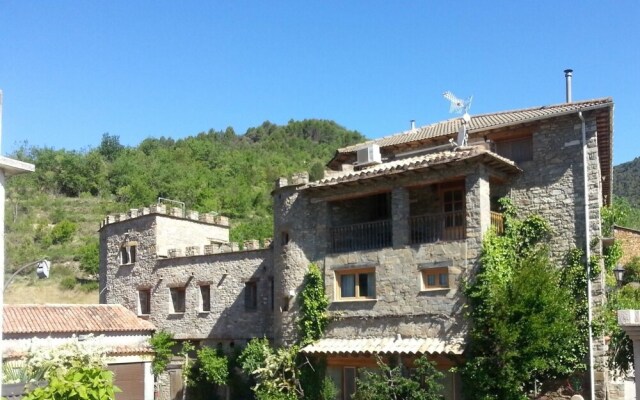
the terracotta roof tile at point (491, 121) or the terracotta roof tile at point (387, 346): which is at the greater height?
the terracotta roof tile at point (491, 121)

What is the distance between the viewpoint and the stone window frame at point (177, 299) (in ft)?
97.2

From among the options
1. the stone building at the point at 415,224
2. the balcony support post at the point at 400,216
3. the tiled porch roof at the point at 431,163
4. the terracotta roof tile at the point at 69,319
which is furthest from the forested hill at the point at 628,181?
the terracotta roof tile at the point at 69,319

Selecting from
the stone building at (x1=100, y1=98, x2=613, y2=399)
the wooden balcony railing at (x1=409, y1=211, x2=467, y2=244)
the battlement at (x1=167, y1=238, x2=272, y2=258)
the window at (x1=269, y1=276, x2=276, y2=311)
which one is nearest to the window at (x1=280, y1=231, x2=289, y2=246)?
the stone building at (x1=100, y1=98, x2=613, y2=399)

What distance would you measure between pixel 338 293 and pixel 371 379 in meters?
3.54

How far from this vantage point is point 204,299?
29047mm

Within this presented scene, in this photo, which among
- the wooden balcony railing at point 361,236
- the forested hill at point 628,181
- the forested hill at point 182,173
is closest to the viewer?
the wooden balcony railing at point 361,236

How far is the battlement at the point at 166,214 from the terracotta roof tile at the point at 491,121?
8478 millimetres

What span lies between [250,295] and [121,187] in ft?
154

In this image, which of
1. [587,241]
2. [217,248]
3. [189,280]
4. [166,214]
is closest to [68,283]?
[166,214]

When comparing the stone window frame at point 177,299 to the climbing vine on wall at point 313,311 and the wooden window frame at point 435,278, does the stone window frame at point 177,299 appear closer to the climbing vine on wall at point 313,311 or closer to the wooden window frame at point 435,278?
the climbing vine on wall at point 313,311

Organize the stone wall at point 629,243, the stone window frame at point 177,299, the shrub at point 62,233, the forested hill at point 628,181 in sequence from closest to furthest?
the stone window frame at point 177,299 → the stone wall at point 629,243 → the shrub at point 62,233 → the forested hill at point 628,181

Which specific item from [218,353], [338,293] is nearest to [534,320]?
[338,293]

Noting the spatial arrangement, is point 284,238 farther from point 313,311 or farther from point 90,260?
point 90,260

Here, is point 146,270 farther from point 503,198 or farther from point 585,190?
point 585,190
